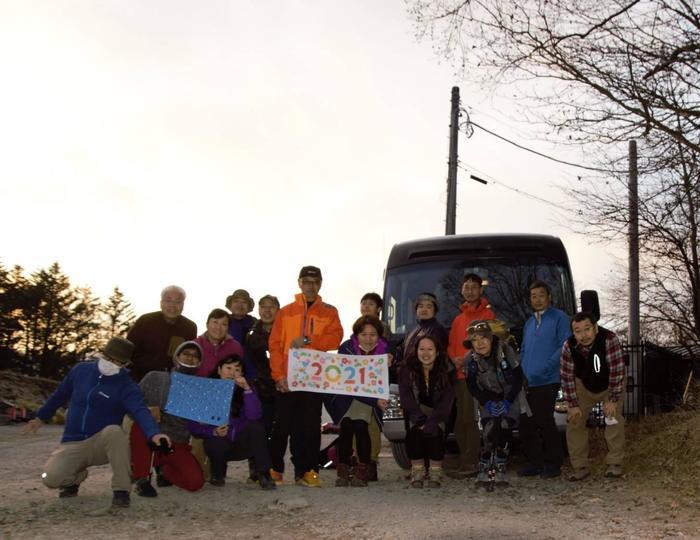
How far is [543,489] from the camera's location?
779 cm

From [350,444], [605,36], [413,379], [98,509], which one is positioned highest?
[605,36]

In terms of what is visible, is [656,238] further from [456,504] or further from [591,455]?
[456,504]

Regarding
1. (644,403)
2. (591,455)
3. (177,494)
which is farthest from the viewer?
(644,403)

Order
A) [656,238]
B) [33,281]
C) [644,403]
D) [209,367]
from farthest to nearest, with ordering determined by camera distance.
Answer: [33,281] < [644,403] < [656,238] < [209,367]

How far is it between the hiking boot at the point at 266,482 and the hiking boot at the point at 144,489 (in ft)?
3.27

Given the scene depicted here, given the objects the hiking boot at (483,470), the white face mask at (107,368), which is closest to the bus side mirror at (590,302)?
the hiking boot at (483,470)

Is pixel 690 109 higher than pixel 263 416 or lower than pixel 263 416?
higher

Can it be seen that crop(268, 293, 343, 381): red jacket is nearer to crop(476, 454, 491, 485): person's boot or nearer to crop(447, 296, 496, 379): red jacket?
crop(447, 296, 496, 379): red jacket

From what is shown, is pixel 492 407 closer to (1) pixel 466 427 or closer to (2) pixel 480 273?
(1) pixel 466 427

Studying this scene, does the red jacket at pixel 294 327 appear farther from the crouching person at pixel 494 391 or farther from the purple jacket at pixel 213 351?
the crouching person at pixel 494 391

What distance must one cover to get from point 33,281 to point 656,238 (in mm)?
59332

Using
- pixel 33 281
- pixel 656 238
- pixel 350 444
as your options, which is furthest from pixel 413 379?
pixel 33 281

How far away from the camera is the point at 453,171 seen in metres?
21.6

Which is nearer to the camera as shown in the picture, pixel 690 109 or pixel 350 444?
pixel 350 444
